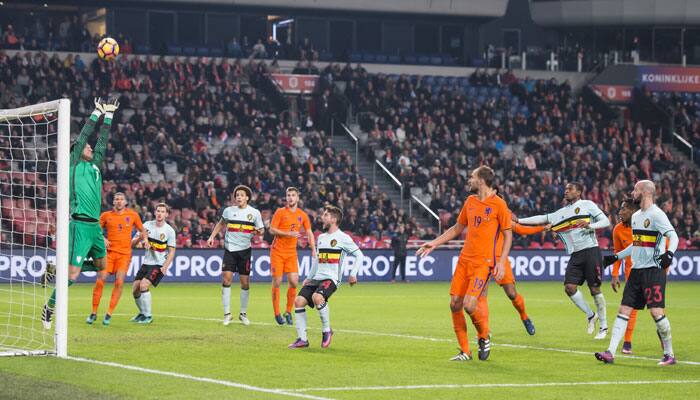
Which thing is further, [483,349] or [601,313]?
[601,313]

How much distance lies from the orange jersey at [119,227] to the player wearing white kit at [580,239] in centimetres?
634

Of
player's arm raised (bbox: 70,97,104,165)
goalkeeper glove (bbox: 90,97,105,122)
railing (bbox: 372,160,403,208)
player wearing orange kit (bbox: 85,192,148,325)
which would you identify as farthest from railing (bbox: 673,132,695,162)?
goalkeeper glove (bbox: 90,97,105,122)

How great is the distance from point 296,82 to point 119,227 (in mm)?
27935

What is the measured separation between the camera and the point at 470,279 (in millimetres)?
13930

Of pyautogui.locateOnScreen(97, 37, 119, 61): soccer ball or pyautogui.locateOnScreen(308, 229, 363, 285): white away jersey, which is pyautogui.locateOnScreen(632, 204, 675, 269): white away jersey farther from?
pyautogui.locateOnScreen(97, 37, 119, 61): soccer ball

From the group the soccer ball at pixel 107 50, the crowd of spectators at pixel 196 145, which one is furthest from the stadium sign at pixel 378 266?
the soccer ball at pixel 107 50

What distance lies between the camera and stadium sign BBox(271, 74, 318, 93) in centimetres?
4653

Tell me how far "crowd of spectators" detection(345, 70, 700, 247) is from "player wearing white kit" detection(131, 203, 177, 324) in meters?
20.7

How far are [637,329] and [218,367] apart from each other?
8.94 m

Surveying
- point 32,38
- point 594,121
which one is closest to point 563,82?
point 594,121

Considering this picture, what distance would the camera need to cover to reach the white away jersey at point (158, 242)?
19.7 metres

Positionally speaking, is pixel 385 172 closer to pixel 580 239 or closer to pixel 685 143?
pixel 685 143

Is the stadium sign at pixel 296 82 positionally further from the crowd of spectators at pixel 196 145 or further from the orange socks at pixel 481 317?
the orange socks at pixel 481 317

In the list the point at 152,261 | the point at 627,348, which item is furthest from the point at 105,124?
the point at 627,348
